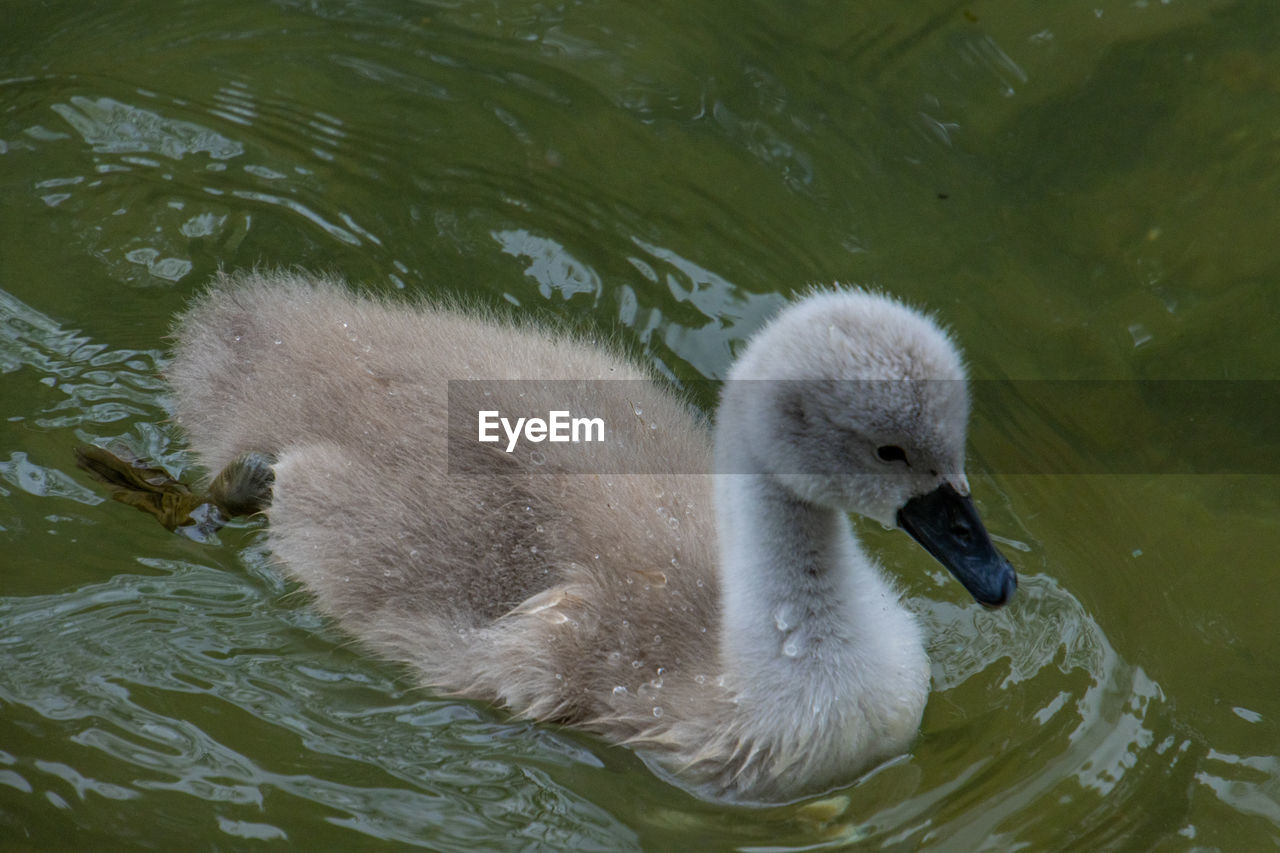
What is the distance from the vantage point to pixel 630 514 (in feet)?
12.0

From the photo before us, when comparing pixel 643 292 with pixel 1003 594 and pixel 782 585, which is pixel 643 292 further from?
pixel 1003 594

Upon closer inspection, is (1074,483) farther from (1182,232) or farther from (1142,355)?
(1182,232)

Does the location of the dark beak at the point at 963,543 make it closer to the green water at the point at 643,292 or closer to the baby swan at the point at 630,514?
the baby swan at the point at 630,514

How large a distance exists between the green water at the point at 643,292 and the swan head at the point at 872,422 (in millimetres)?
666

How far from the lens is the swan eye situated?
3094 millimetres

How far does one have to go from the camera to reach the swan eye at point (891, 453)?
309 centimetres

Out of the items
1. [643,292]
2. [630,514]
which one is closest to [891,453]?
[630,514]

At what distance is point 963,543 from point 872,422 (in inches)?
13.6

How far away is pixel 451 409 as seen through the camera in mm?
3799

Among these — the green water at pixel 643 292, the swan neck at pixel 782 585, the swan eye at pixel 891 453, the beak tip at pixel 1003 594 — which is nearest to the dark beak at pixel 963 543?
the beak tip at pixel 1003 594

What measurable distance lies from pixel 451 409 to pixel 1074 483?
6.08 feet

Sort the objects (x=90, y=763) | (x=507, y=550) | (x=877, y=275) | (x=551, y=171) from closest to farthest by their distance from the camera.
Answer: (x=90, y=763) < (x=507, y=550) < (x=877, y=275) < (x=551, y=171)

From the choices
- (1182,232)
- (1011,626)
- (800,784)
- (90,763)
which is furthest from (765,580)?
(1182,232)

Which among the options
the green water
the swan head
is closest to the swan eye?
the swan head
